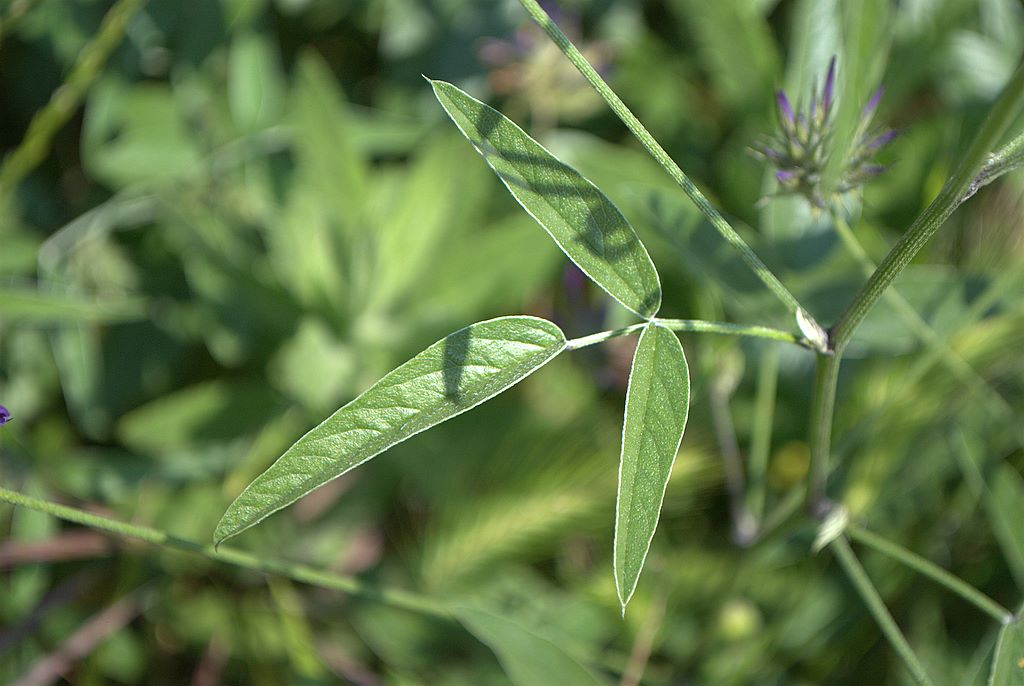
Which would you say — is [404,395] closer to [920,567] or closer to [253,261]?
[920,567]

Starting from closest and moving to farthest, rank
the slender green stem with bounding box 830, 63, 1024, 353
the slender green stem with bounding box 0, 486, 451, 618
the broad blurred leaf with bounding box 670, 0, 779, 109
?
the slender green stem with bounding box 830, 63, 1024, 353, the slender green stem with bounding box 0, 486, 451, 618, the broad blurred leaf with bounding box 670, 0, 779, 109

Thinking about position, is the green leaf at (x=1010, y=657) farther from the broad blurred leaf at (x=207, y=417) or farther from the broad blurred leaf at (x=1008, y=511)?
the broad blurred leaf at (x=207, y=417)

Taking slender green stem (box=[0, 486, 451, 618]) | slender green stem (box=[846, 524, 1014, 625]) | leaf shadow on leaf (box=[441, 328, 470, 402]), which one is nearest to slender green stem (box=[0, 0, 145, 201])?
slender green stem (box=[0, 486, 451, 618])

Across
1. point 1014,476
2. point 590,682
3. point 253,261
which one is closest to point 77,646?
point 253,261

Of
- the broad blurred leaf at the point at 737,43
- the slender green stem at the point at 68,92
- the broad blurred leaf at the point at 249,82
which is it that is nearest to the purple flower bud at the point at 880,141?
the broad blurred leaf at the point at 737,43

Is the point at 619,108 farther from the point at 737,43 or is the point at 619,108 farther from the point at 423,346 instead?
the point at 737,43

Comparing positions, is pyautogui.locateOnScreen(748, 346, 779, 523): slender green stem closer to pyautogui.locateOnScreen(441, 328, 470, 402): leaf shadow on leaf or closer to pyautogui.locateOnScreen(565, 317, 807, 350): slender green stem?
pyautogui.locateOnScreen(565, 317, 807, 350): slender green stem
